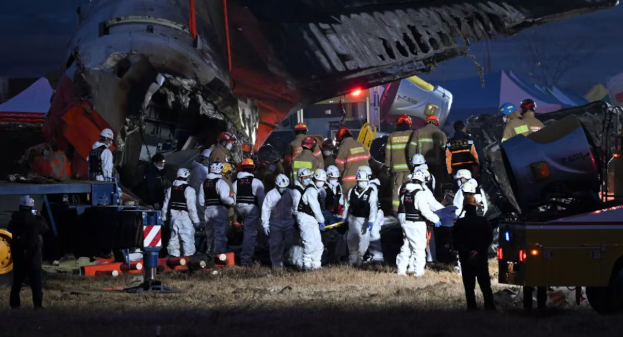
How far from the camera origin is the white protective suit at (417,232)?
15.1 m

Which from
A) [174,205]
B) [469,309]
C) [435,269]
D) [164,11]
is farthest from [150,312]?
[164,11]

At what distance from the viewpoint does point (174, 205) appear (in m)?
18.8

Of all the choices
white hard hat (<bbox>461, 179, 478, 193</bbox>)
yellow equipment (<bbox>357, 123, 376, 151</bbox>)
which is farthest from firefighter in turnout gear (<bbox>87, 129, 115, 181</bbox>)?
yellow equipment (<bbox>357, 123, 376, 151</bbox>)

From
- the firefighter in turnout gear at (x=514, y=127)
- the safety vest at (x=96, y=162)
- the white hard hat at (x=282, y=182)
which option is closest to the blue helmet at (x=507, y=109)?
Answer: the firefighter in turnout gear at (x=514, y=127)

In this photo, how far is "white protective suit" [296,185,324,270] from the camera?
16641 millimetres

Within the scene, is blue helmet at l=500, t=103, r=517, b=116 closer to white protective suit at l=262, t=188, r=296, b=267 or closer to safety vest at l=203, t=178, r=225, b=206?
white protective suit at l=262, t=188, r=296, b=267

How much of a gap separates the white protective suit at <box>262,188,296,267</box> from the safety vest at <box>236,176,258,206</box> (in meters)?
0.76

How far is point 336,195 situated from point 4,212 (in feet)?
22.7

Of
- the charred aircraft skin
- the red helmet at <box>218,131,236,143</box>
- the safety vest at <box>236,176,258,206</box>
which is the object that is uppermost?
the charred aircraft skin

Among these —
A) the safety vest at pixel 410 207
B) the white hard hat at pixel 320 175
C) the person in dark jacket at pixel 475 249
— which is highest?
the white hard hat at pixel 320 175

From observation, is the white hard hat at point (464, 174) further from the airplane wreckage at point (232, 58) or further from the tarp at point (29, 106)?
the tarp at point (29, 106)

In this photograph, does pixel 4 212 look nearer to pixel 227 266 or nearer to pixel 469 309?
pixel 227 266

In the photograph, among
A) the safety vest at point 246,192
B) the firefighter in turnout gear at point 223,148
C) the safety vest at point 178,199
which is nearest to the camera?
the safety vest at point 246,192

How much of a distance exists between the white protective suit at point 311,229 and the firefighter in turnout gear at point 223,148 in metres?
3.73
